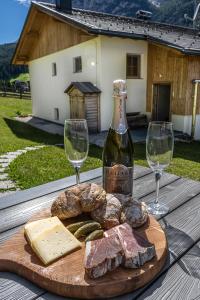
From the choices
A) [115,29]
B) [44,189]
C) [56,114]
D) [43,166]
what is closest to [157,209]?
[44,189]

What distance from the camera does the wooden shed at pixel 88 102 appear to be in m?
9.01

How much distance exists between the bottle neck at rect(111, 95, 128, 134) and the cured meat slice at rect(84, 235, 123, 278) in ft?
2.13

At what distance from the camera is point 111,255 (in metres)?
0.83

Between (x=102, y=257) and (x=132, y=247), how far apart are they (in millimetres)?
119

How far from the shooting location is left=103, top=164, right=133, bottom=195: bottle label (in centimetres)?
131

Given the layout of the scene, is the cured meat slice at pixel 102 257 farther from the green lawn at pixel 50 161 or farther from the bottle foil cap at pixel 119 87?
the green lawn at pixel 50 161

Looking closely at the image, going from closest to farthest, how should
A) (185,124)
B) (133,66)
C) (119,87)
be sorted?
(119,87), (185,124), (133,66)

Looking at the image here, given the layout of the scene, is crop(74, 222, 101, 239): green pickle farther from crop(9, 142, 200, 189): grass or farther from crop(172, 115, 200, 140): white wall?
crop(172, 115, 200, 140): white wall

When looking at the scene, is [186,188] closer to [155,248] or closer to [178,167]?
[155,248]

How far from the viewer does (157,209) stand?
4.65 feet

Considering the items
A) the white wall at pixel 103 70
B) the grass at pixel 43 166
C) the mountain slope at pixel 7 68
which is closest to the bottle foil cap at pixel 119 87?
the grass at pixel 43 166

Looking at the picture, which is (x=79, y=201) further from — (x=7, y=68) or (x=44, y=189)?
(x=7, y=68)

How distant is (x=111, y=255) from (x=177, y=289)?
263mm

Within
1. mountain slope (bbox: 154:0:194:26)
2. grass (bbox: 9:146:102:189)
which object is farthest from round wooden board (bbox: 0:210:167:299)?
mountain slope (bbox: 154:0:194:26)
